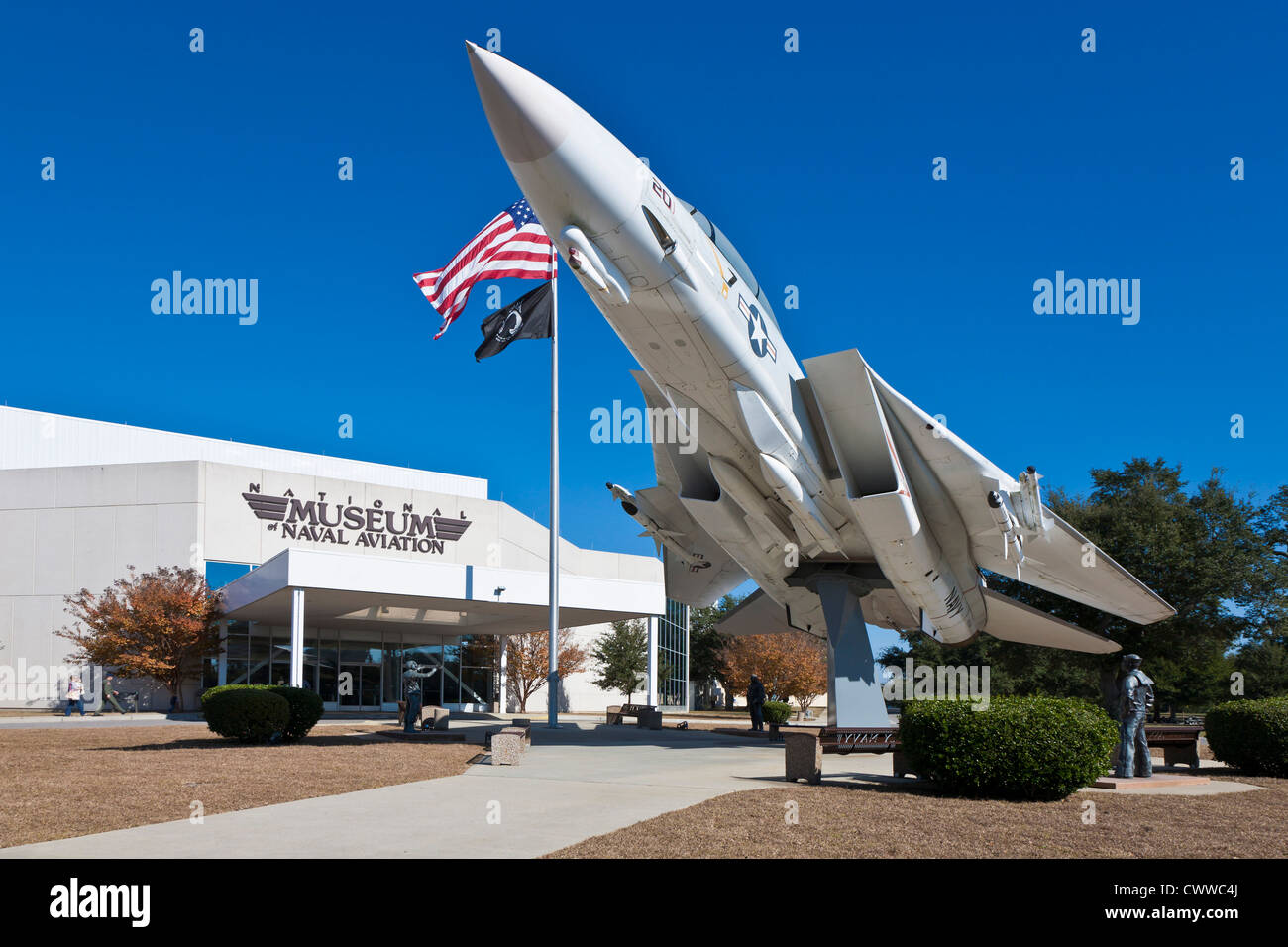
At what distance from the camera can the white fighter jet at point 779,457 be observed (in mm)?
11672

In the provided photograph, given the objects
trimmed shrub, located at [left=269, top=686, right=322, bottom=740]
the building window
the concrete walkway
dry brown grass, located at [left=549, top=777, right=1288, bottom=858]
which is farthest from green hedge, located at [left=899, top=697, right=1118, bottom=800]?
the building window

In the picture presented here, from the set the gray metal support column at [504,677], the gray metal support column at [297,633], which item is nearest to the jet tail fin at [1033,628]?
the gray metal support column at [297,633]

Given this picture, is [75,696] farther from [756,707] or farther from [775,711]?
[775,711]

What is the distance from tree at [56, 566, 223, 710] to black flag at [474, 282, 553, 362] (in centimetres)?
1702

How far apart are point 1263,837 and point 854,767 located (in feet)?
25.4

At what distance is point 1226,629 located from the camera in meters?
27.8

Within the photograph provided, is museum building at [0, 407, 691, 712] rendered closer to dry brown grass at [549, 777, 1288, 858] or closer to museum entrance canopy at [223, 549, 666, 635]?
museum entrance canopy at [223, 549, 666, 635]

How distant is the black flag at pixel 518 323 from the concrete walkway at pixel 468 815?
40.1ft

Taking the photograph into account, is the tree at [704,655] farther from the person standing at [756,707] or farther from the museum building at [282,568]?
the person standing at [756,707]

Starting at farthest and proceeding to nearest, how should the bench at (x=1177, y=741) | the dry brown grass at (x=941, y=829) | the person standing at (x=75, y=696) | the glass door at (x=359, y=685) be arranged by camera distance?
the glass door at (x=359, y=685), the person standing at (x=75, y=696), the bench at (x=1177, y=741), the dry brown grass at (x=941, y=829)

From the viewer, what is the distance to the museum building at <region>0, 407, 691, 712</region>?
1243 inches

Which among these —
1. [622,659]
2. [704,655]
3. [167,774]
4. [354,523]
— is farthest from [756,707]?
[704,655]

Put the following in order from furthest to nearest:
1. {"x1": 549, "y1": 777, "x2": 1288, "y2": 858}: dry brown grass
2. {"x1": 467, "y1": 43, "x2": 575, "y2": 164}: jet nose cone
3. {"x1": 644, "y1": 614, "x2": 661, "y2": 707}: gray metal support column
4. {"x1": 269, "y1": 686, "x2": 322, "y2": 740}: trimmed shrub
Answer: {"x1": 644, "y1": 614, "x2": 661, "y2": 707}: gray metal support column, {"x1": 269, "y1": 686, "x2": 322, "y2": 740}: trimmed shrub, {"x1": 467, "y1": 43, "x2": 575, "y2": 164}: jet nose cone, {"x1": 549, "y1": 777, "x2": 1288, "y2": 858}: dry brown grass
